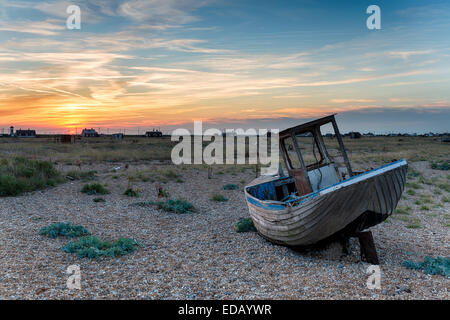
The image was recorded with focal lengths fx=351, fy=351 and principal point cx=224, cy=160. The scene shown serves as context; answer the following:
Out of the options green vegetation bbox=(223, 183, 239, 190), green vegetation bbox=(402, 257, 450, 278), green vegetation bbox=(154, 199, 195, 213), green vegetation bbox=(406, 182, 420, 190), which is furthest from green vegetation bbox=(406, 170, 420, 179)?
green vegetation bbox=(402, 257, 450, 278)

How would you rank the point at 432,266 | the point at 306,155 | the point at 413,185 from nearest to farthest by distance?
the point at 432,266
the point at 413,185
the point at 306,155

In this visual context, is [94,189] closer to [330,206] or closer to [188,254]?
[188,254]

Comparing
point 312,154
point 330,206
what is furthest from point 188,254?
point 312,154

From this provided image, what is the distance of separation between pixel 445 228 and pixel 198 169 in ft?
62.5

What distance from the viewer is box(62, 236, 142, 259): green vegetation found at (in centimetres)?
807

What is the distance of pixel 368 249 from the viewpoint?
24.5 feet

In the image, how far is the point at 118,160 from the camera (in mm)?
34688

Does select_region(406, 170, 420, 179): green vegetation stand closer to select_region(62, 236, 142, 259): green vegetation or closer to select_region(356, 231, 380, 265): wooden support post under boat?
select_region(356, 231, 380, 265): wooden support post under boat

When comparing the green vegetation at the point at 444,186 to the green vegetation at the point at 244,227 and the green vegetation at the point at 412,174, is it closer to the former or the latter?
the green vegetation at the point at 412,174

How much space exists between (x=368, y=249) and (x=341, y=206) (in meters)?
1.46

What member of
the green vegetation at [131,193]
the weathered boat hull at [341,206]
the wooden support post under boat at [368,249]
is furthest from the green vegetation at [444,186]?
the green vegetation at [131,193]

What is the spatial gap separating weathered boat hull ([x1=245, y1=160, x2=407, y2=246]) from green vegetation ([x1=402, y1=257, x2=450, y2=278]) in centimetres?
109

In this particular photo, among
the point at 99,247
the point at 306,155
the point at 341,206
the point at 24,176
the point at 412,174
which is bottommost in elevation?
the point at 99,247
